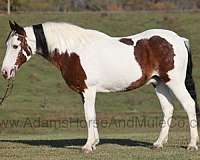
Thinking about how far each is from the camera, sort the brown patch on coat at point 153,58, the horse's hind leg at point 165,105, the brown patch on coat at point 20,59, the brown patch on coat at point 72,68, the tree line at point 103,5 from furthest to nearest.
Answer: the tree line at point 103,5, the horse's hind leg at point 165,105, the brown patch on coat at point 153,58, the brown patch on coat at point 20,59, the brown patch on coat at point 72,68

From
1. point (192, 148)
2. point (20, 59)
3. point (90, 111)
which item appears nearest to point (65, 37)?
point (20, 59)

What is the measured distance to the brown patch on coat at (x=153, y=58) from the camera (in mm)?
12797

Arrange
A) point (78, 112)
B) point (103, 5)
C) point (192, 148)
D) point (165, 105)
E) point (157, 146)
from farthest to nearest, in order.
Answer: point (103, 5), point (78, 112), point (165, 105), point (157, 146), point (192, 148)

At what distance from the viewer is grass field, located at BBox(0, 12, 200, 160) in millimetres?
Result: 12586

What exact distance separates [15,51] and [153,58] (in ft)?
8.57

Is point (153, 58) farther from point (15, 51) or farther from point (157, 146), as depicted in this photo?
point (15, 51)

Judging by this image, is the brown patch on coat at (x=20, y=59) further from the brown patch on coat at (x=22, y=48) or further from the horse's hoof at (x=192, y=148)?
the horse's hoof at (x=192, y=148)

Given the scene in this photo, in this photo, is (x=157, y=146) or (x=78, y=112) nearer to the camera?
(x=157, y=146)

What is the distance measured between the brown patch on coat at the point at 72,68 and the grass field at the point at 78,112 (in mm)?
1248

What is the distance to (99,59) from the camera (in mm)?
12453

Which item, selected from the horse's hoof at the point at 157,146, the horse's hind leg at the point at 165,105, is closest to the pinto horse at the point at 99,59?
the horse's hind leg at the point at 165,105

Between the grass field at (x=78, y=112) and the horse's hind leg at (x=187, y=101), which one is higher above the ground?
the horse's hind leg at (x=187, y=101)

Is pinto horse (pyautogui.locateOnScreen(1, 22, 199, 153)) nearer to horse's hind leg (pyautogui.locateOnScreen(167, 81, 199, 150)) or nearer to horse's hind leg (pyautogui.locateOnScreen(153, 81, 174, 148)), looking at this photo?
horse's hind leg (pyautogui.locateOnScreen(167, 81, 199, 150))

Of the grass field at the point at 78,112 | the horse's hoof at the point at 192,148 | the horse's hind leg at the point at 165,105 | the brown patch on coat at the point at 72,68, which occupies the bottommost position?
the grass field at the point at 78,112
